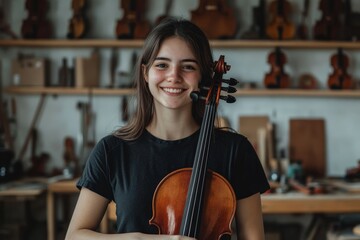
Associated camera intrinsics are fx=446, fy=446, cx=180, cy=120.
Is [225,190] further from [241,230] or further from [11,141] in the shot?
[11,141]

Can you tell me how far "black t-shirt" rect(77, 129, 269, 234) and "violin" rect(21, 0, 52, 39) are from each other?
116 inches

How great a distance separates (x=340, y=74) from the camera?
4008 millimetres

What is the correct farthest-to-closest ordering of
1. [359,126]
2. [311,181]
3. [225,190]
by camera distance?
[359,126] < [311,181] < [225,190]

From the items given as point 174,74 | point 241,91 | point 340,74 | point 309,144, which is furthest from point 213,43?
point 174,74

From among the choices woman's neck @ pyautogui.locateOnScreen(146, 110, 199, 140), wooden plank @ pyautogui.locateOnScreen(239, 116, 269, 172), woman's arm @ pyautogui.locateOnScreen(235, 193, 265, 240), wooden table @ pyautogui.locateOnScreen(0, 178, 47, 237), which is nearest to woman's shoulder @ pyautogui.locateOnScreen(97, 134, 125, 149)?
woman's neck @ pyautogui.locateOnScreen(146, 110, 199, 140)

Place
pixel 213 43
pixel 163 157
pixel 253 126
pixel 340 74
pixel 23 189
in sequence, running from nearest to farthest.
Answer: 1. pixel 163 157
2. pixel 23 189
3. pixel 213 43
4. pixel 340 74
5. pixel 253 126

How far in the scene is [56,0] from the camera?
4.17 metres

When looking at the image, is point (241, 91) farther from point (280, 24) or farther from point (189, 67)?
point (189, 67)

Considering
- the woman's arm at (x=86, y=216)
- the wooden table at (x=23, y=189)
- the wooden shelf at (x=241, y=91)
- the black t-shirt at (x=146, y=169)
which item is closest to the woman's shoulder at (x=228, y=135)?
the black t-shirt at (x=146, y=169)

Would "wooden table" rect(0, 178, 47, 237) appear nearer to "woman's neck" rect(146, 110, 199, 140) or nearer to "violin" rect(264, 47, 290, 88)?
"violin" rect(264, 47, 290, 88)

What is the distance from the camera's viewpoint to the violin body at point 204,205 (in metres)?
1.31

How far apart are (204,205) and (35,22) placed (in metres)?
3.26

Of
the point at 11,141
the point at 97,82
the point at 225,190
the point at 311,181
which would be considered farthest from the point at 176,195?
the point at 11,141

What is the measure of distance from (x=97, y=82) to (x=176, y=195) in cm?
293
